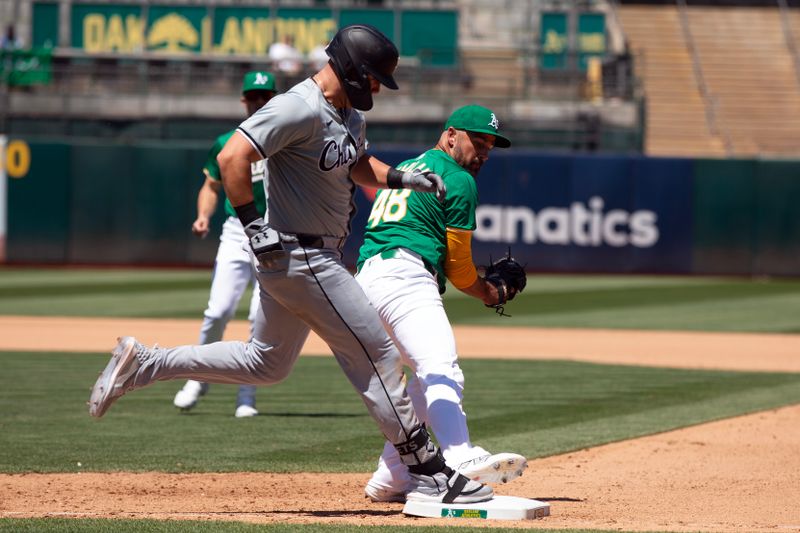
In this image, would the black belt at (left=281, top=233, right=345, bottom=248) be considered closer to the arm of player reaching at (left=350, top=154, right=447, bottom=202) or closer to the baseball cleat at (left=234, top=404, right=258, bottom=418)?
the arm of player reaching at (left=350, top=154, right=447, bottom=202)

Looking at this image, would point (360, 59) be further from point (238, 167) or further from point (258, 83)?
point (258, 83)

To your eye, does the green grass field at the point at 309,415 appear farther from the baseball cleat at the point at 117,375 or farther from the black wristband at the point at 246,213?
the black wristband at the point at 246,213

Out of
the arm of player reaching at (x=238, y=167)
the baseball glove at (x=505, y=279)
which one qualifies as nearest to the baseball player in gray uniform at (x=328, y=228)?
the arm of player reaching at (x=238, y=167)

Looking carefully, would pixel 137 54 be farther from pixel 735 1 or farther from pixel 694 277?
pixel 735 1

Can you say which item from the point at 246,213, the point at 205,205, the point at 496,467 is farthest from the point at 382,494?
the point at 205,205

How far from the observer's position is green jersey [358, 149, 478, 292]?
5.58 metres

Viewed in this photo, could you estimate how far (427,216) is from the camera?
570 cm

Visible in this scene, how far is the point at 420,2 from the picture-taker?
28.1 metres

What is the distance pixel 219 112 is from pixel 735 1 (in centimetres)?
1472

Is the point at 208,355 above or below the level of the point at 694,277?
above

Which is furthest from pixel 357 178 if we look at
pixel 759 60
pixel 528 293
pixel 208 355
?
pixel 759 60

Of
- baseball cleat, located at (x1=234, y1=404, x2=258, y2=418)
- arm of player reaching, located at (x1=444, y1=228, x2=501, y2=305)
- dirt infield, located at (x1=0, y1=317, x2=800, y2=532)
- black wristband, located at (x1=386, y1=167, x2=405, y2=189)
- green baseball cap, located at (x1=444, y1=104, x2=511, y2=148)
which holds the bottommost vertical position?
baseball cleat, located at (x1=234, y1=404, x2=258, y2=418)

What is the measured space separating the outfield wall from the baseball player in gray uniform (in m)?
16.8

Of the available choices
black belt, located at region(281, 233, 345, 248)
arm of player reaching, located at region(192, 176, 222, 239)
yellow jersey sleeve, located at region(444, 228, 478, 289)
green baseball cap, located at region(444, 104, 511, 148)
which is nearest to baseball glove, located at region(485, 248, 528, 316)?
yellow jersey sleeve, located at region(444, 228, 478, 289)
